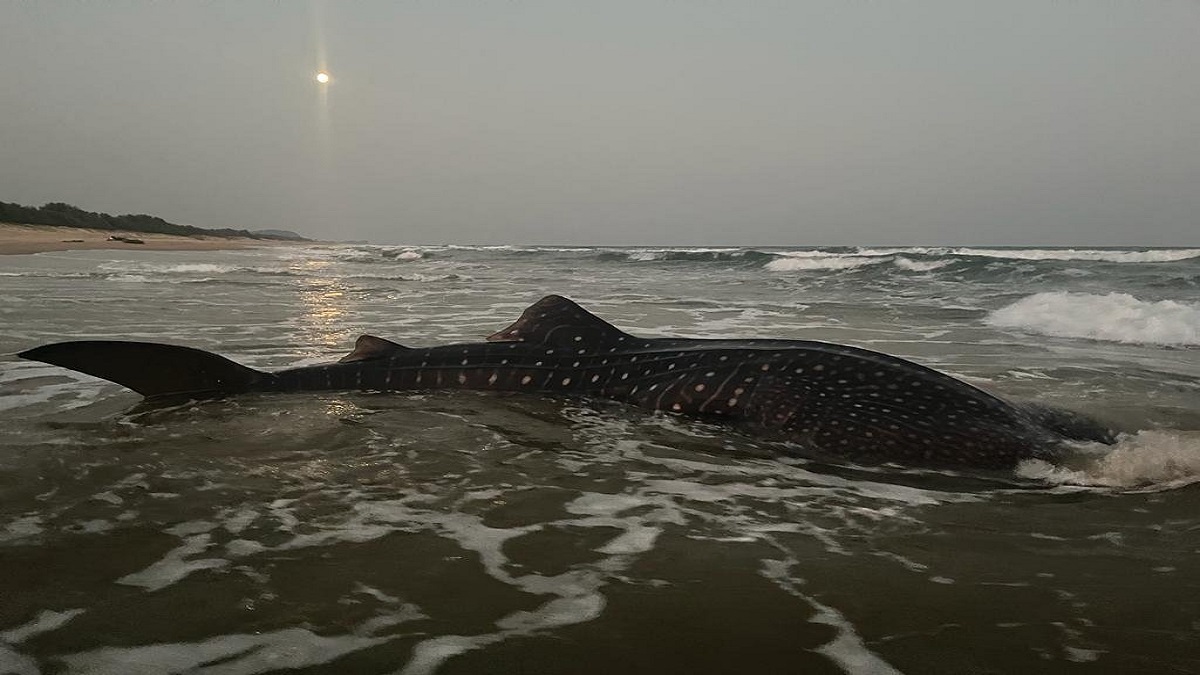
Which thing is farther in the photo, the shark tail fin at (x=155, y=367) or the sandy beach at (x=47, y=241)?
the sandy beach at (x=47, y=241)

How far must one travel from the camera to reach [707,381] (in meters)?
5.12

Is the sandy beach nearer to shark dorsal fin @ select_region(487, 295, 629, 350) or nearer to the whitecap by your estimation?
shark dorsal fin @ select_region(487, 295, 629, 350)

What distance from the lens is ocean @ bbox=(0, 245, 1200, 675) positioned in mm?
2012

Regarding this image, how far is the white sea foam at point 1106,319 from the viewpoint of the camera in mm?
10422

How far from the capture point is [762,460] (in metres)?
4.15

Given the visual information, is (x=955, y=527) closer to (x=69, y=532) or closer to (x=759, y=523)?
(x=759, y=523)

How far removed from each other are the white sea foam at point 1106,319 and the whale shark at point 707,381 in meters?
7.00

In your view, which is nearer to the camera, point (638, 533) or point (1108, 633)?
point (1108, 633)

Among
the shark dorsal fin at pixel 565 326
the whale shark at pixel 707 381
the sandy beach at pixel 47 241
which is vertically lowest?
the whale shark at pixel 707 381

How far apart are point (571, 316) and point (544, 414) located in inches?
39.6

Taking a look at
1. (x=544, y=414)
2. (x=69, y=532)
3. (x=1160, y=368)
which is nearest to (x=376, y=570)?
(x=69, y=532)

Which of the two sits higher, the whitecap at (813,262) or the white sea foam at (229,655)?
the whitecap at (813,262)

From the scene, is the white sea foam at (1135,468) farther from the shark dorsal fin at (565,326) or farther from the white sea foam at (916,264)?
the white sea foam at (916,264)

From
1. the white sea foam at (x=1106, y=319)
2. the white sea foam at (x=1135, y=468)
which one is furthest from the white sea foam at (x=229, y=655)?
the white sea foam at (x=1106, y=319)
